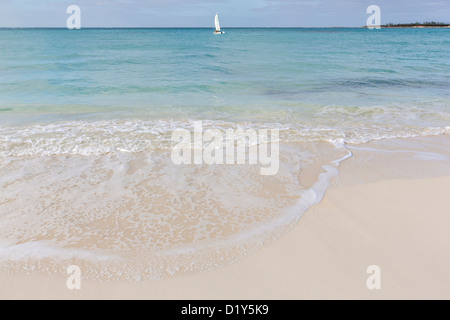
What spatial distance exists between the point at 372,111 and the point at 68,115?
7863 millimetres

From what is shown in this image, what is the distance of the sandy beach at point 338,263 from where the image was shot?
2.51 meters

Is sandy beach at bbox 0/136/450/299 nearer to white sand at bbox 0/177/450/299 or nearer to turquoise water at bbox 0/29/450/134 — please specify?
white sand at bbox 0/177/450/299

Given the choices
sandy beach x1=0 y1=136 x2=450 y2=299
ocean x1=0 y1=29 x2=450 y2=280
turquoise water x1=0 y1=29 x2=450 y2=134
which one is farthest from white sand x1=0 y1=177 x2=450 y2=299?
turquoise water x1=0 y1=29 x2=450 y2=134

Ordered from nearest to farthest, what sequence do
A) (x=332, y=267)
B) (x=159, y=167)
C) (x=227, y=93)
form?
(x=332, y=267)
(x=159, y=167)
(x=227, y=93)

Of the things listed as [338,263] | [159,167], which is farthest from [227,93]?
[338,263]

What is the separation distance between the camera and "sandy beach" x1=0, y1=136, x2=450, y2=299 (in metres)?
2.51

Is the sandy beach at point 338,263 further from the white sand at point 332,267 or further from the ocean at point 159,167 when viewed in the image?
the ocean at point 159,167

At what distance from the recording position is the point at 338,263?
2.84m

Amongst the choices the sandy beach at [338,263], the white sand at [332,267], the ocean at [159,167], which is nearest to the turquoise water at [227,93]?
the ocean at [159,167]

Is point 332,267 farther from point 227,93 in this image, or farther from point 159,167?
point 227,93

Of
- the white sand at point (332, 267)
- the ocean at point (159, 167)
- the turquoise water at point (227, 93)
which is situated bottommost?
the white sand at point (332, 267)

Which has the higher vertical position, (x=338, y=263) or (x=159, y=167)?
(x=159, y=167)
